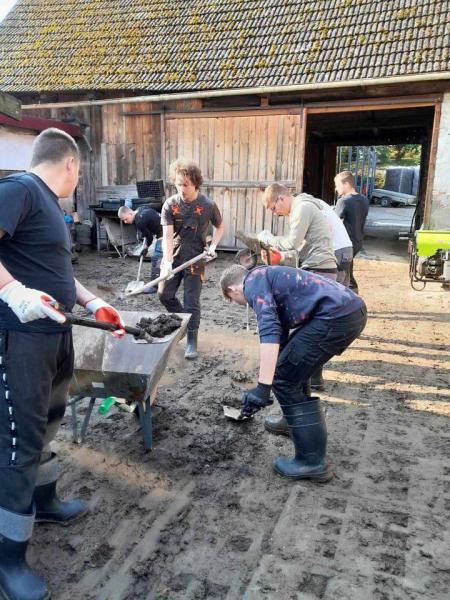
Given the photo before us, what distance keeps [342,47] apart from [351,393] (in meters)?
7.43

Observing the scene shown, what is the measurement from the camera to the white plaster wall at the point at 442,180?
27.3 ft

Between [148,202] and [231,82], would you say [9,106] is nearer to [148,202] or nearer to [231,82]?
[148,202]

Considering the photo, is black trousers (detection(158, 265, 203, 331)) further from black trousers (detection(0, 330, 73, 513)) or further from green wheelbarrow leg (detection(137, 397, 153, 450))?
black trousers (detection(0, 330, 73, 513))

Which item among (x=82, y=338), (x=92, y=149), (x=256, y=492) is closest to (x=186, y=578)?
(x=256, y=492)

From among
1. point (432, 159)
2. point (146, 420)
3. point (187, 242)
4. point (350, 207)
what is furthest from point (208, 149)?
point (146, 420)

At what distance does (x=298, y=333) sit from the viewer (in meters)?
2.73

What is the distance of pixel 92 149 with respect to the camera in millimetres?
10875

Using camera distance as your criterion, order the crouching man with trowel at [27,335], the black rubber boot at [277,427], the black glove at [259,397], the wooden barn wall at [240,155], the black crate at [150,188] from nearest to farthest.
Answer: the crouching man with trowel at [27,335]
the black glove at [259,397]
the black rubber boot at [277,427]
the wooden barn wall at [240,155]
the black crate at [150,188]

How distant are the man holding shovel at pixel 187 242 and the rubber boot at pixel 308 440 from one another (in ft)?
6.73

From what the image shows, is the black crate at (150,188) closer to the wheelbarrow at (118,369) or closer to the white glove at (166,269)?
the white glove at (166,269)

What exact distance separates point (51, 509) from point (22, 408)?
31.1 inches

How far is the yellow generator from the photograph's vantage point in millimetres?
6496

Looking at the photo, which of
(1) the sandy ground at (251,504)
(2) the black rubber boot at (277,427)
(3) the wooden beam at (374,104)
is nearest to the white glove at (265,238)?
(1) the sandy ground at (251,504)

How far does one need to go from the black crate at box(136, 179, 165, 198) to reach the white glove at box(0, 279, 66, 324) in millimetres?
8639
